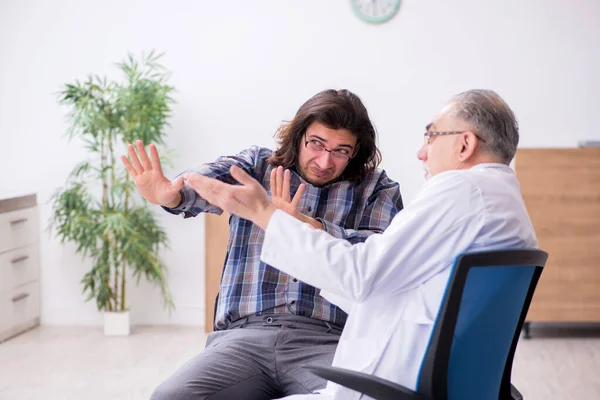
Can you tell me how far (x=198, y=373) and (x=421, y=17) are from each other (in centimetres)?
363

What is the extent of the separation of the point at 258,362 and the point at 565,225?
10.4 ft

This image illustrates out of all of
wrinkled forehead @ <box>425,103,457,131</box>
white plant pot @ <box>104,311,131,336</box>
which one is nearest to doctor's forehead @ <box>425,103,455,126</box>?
wrinkled forehead @ <box>425,103,457,131</box>

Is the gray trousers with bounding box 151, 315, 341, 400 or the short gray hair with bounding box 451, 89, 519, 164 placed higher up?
the short gray hair with bounding box 451, 89, 519, 164

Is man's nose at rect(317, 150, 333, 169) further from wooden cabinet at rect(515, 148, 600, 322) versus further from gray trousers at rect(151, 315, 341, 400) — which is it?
wooden cabinet at rect(515, 148, 600, 322)

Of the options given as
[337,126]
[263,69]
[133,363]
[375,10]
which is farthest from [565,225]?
[337,126]

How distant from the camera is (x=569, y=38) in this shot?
521cm

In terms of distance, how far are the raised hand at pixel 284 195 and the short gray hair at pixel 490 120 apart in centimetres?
44

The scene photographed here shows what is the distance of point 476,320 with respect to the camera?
155 centimetres

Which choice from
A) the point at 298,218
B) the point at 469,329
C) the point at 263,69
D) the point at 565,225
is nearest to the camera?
the point at 469,329

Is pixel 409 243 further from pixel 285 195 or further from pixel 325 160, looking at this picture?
pixel 325 160

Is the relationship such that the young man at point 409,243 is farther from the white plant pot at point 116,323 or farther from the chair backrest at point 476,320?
the white plant pot at point 116,323

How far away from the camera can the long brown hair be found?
2496mm

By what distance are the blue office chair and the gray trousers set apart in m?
0.57

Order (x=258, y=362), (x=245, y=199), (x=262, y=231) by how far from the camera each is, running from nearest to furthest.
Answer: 1. (x=245, y=199)
2. (x=258, y=362)
3. (x=262, y=231)
